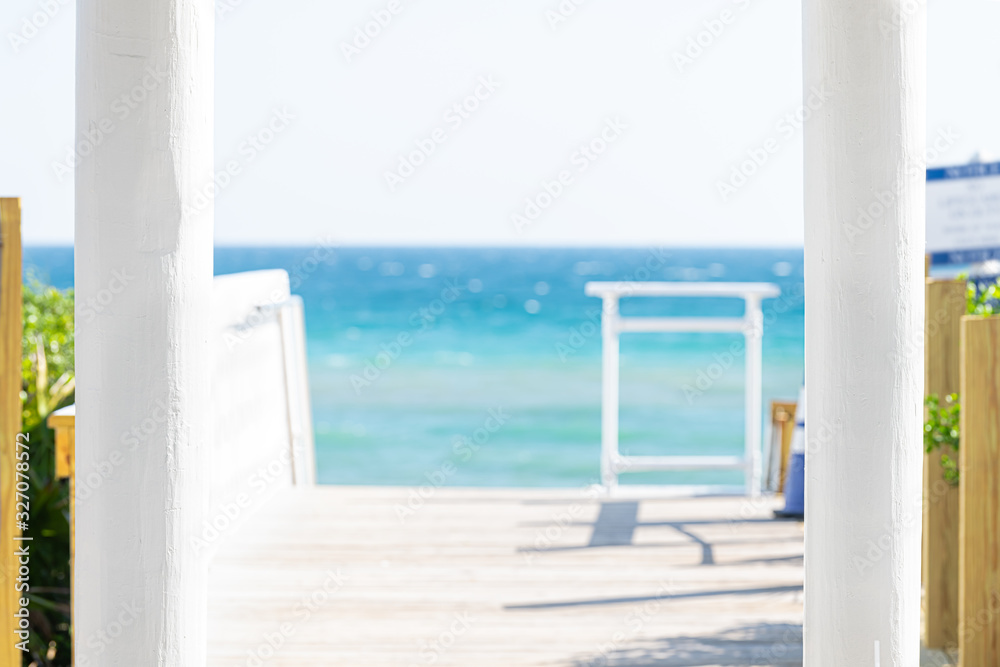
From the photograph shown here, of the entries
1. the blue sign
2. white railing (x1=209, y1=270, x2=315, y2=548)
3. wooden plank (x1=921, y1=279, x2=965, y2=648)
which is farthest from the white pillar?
the blue sign

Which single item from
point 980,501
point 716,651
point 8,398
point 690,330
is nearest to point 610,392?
point 690,330

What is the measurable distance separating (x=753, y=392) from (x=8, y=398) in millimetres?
3224

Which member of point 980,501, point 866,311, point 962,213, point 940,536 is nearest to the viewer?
point 866,311

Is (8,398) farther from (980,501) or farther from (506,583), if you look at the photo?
(980,501)

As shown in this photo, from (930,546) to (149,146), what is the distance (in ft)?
7.97

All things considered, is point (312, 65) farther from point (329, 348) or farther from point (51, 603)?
point (51, 603)

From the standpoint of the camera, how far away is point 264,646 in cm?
279

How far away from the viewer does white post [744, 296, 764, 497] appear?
14.4 ft

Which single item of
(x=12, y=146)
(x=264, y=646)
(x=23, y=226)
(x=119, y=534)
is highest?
(x=12, y=146)

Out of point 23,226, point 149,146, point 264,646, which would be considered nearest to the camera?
point 149,146

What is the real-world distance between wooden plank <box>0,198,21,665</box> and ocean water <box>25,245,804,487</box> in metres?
3.14

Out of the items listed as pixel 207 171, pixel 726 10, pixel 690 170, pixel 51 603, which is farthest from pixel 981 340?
pixel 690 170

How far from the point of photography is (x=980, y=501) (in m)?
2.50

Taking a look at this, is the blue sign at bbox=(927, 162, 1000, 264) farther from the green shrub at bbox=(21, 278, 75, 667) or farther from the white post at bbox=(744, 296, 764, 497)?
the green shrub at bbox=(21, 278, 75, 667)
